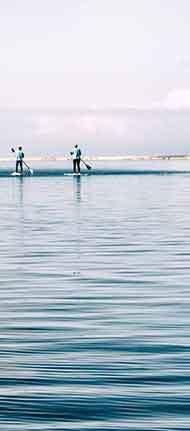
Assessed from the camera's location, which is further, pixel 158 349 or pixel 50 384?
pixel 158 349

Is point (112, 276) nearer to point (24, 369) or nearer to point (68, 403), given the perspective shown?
point (24, 369)

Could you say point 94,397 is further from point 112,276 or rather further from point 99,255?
point 99,255

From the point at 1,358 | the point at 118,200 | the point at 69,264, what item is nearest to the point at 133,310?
the point at 1,358

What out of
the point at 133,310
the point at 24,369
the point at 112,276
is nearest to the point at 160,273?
the point at 112,276

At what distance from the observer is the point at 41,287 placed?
56.9 ft

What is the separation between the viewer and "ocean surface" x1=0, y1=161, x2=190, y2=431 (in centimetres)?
884

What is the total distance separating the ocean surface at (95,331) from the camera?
884 centimetres

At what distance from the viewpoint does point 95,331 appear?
42.2 ft

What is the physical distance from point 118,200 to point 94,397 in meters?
40.8

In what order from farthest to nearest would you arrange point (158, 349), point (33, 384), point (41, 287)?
1. point (41, 287)
2. point (158, 349)
3. point (33, 384)

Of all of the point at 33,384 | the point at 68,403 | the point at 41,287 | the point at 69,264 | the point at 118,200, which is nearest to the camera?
the point at 68,403

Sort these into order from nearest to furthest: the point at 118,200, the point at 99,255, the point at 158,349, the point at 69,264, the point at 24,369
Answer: the point at 24,369 → the point at 158,349 → the point at 69,264 → the point at 99,255 → the point at 118,200

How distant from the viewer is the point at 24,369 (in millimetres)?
10500

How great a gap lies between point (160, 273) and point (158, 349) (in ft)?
25.3
